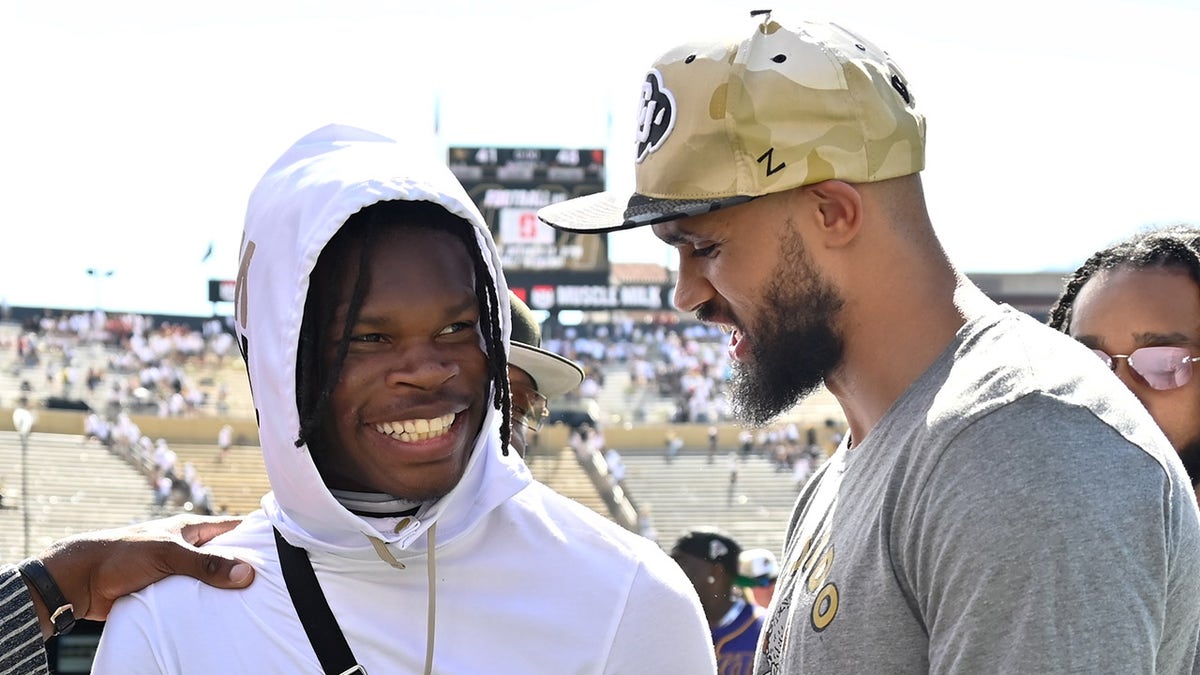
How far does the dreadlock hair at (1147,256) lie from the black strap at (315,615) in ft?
6.72

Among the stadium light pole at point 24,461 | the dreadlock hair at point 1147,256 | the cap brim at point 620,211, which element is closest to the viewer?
the cap brim at point 620,211

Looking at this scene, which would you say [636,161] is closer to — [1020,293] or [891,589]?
[891,589]

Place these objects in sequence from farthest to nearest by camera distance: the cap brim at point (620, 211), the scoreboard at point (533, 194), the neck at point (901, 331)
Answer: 1. the scoreboard at point (533, 194)
2. the cap brim at point (620, 211)
3. the neck at point (901, 331)

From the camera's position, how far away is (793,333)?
7.04 feet

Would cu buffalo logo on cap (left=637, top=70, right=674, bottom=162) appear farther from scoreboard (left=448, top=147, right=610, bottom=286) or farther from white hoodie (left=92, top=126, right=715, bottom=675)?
scoreboard (left=448, top=147, right=610, bottom=286)

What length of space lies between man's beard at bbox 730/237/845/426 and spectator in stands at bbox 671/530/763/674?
3.77 metres

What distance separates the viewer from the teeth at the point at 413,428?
7.20 feet

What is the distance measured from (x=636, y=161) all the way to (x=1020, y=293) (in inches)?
1558

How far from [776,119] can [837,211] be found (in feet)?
0.57

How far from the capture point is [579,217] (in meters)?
2.45

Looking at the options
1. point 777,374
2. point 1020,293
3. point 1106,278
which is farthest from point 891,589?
point 1020,293

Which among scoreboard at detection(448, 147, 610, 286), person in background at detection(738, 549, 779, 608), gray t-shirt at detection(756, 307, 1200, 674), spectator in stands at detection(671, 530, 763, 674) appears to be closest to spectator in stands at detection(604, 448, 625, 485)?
scoreboard at detection(448, 147, 610, 286)

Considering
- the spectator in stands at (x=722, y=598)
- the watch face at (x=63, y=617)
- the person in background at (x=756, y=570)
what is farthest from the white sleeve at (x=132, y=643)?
the person in background at (x=756, y=570)

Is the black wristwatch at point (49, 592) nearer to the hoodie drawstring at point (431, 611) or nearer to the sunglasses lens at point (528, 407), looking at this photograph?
the hoodie drawstring at point (431, 611)
